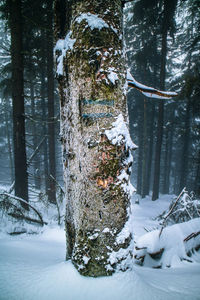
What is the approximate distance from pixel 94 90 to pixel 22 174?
5.57 m

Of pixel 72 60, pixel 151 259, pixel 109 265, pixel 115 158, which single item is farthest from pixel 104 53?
pixel 151 259

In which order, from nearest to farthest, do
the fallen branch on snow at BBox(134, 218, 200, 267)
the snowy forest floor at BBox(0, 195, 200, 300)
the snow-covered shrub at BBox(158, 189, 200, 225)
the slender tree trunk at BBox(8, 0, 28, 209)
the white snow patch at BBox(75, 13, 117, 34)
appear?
1. the snowy forest floor at BBox(0, 195, 200, 300)
2. the white snow patch at BBox(75, 13, 117, 34)
3. the fallen branch on snow at BBox(134, 218, 200, 267)
4. the snow-covered shrub at BBox(158, 189, 200, 225)
5. the slender tree trunk at BBox(8, 0, 28, 209)

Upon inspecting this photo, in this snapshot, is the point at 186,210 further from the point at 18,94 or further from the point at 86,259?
the point at 18,94

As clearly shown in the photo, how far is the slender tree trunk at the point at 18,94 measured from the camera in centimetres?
514

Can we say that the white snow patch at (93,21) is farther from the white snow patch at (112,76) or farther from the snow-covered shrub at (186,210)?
the snow-covered shrub at (186,210)

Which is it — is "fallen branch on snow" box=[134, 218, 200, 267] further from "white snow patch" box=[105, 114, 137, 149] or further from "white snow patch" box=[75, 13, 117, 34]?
"white snow patch" box=[75, 13, 117, 34]

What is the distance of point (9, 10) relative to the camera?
17.0 ft

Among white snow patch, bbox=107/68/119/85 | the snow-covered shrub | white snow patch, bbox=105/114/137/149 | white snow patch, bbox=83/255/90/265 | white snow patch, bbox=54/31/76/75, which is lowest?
the snow-covered shrub

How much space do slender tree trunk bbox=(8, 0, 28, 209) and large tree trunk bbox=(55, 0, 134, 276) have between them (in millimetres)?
4815

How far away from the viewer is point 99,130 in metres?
1.29

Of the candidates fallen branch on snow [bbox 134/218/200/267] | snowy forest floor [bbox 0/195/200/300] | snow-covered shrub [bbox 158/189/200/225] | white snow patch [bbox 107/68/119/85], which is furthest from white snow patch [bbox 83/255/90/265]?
snow-covered shrub [bbox 158/189/200/225]

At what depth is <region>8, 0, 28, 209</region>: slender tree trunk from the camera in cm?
514

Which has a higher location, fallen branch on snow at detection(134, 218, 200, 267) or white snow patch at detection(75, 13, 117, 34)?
white snow patch at detection(75, 13, 117, 34)

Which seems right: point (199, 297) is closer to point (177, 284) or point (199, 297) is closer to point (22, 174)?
point (177, 284)
